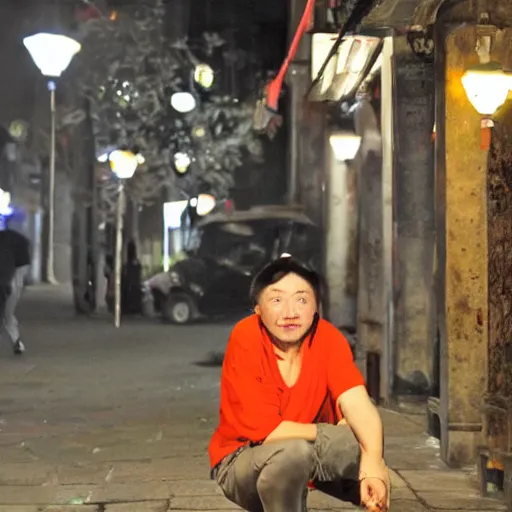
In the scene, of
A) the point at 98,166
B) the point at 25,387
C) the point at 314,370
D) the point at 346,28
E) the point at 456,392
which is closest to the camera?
the point at 314,370

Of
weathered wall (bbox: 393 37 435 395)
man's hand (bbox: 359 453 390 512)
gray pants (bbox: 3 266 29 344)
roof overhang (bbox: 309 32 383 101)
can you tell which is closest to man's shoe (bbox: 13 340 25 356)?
gray pants (bbox: 3 266 29 344)

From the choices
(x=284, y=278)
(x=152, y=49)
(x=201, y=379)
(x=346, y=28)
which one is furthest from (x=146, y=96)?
(x=284, y=278)

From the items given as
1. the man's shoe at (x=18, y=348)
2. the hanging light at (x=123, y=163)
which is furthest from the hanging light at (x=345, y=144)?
the hanging light at (x=123, y=163)

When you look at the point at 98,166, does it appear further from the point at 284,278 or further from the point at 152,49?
the point at 284,278

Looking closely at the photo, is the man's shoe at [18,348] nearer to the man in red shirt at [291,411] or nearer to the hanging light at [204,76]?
the man in red shirt at [291,411]

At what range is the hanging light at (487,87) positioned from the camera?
6418mm

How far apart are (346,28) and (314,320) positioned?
4.59m

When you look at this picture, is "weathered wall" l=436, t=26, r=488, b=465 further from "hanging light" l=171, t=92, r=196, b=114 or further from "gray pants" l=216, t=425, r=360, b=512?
"hanging light" l=171, t=92, r=196, b=114

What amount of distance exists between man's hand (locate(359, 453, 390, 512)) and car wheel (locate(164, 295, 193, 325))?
56.2 ft

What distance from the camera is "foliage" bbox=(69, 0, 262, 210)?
82.2ft

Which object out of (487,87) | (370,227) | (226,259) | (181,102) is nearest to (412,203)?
(370,227)

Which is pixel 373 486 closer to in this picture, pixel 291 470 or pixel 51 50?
pixel 291 470

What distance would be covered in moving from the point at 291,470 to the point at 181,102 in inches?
866

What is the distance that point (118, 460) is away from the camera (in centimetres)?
728
